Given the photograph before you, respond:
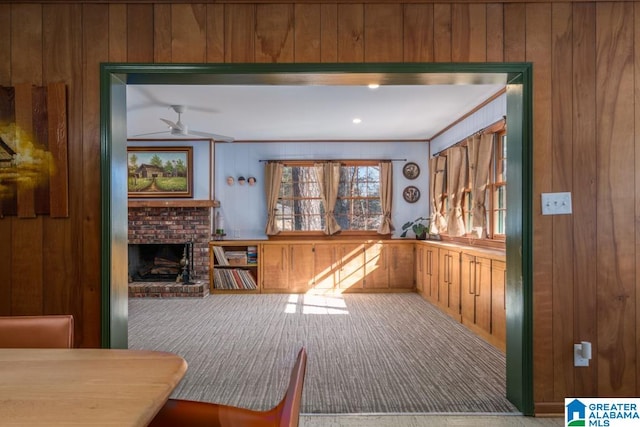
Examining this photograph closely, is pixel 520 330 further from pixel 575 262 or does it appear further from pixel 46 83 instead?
pixel 46 83

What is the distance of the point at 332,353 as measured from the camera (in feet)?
11.6

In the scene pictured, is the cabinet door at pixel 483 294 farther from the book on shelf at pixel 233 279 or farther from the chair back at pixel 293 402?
the book on shelf at pixel 233 279

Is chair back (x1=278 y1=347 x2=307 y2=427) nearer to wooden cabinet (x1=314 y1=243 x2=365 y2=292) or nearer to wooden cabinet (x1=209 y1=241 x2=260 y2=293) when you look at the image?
wooden cabinet (x1=314 y1=243 x2=365 y2=292)

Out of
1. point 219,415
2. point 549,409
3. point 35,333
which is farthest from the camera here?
point 549,409

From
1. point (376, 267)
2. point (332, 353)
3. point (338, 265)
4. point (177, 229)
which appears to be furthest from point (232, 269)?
point (332, 353)

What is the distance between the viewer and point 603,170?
2.40 m

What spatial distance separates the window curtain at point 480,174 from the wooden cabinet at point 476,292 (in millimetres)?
448

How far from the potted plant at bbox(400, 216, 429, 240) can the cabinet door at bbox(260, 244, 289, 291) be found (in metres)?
2.04

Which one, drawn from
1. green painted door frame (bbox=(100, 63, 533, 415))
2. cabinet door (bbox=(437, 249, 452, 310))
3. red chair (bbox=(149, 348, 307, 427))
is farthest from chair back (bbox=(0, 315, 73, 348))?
cabinet door (bbox=(437, 249, 452, 310))

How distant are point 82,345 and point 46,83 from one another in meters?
1.55

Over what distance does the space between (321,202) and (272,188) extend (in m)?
0.88

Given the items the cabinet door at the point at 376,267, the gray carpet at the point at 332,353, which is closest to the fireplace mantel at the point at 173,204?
the gray carpet at the point at 332,353

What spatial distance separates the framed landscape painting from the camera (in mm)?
6707

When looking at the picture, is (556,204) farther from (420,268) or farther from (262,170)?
(262,170)
